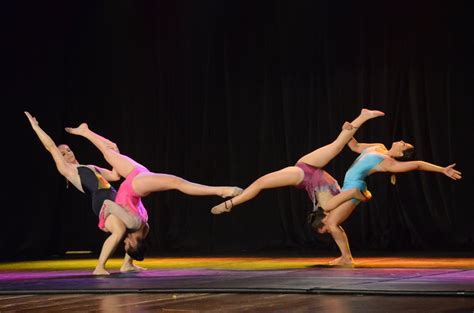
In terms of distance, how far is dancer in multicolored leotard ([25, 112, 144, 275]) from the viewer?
675cm

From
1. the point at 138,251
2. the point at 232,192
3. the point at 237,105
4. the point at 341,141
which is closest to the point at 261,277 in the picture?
the point at 232,192

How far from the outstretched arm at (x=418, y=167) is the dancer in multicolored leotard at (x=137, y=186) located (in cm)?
135

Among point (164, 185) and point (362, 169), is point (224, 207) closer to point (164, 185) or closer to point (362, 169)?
point (164, 185)

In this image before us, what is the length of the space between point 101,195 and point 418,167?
2.51 m

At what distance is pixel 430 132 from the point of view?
344 inches

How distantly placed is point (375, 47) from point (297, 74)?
0.89 m

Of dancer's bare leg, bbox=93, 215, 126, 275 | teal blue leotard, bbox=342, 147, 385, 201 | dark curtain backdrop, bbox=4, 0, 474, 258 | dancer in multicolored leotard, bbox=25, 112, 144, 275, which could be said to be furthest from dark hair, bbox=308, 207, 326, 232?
dark curtain backdrop, bbox=4, 0, 474, 258

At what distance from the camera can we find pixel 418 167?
688 centimetres

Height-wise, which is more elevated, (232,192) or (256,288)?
(232,192)

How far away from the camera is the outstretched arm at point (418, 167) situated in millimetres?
6750

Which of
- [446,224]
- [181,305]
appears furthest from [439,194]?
[181,305]

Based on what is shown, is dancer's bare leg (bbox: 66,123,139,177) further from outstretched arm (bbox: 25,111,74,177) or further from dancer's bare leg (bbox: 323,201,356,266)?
dancer's bare leg (bbox: 323,201,356,266)

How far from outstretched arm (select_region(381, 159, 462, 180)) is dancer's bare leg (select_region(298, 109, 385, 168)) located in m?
0.38

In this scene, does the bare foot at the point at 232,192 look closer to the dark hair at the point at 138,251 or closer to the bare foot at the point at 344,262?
the dark hair at the point at 138,251
